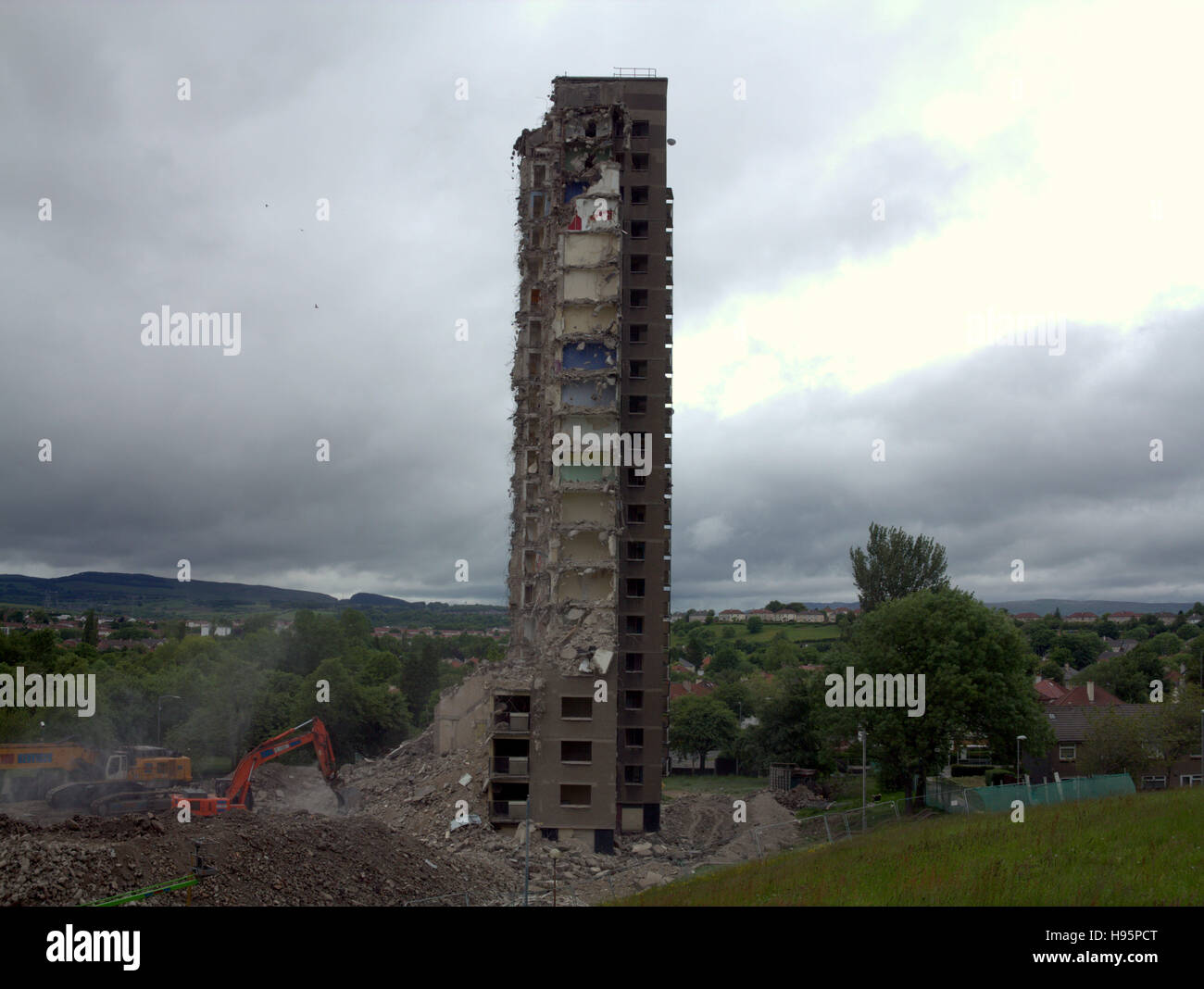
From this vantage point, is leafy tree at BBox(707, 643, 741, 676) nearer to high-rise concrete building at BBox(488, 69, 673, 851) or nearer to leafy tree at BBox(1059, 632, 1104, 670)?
leafy tree at BBox(1059, 632, 1104, 670)

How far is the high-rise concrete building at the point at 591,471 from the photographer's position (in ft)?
143

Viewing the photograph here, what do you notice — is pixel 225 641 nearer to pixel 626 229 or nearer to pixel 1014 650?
pixel 626 229

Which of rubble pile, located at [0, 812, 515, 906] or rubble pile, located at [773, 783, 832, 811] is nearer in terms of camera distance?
rubble pile, located at [0, 812, 515, 906]

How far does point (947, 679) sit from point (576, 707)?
18407 millimetres

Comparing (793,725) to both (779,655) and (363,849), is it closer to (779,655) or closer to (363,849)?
(363,849)

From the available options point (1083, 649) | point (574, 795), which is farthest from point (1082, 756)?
point (1083, 649)

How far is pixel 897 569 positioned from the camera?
74.2 m

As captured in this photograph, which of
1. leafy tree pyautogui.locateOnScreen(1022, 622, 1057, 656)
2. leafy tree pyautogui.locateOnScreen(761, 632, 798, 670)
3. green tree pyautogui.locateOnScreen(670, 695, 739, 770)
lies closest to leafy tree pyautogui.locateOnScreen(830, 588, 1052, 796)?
green tree pyautogui.locateOnScreen(670, 695, 739, 770)

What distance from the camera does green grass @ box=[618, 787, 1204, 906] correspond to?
1888 cm

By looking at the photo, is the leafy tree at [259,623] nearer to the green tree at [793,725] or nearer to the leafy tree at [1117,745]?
the green tree at [793,725]

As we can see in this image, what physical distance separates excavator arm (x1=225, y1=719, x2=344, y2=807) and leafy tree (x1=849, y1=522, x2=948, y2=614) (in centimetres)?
4546

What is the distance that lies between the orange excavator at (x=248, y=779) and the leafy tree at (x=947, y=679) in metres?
28.1
